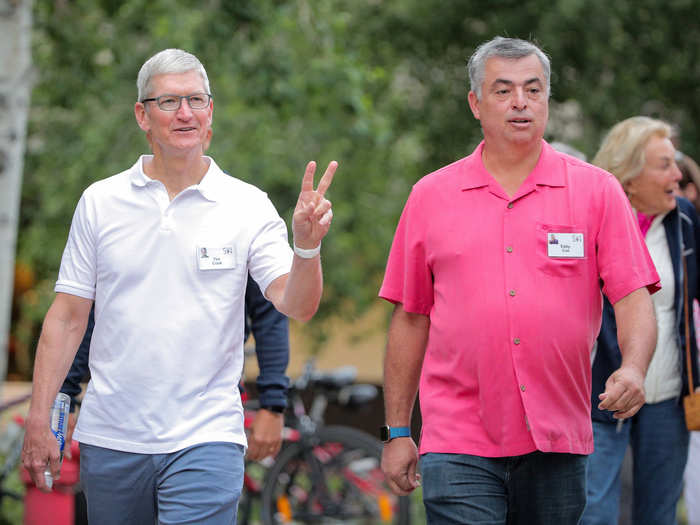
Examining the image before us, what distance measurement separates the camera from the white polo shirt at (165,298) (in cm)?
402

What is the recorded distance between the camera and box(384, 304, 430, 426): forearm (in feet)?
14.1

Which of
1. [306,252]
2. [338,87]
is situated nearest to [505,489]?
[306,252]

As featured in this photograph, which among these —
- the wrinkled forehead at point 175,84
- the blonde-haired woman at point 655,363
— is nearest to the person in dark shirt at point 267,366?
the wrinkled forehead at point 175,84

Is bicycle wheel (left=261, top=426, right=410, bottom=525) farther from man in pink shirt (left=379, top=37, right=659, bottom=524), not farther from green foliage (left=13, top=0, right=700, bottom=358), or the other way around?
man in pink shirt (left=379, top=37, right=659, bottom=524)

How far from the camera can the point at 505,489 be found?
4.02 m

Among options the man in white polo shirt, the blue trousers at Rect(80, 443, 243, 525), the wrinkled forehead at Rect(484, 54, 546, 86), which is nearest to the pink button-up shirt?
the wrinkled forehead at Rect(484, 54, 546, 86)

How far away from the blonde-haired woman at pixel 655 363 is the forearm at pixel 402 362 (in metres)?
1.15

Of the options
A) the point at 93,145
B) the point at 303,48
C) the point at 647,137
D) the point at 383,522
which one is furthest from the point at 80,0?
the point at 647,137

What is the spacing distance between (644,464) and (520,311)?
1.73m

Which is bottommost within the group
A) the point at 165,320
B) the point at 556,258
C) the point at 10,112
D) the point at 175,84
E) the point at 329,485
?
the point at 329,485

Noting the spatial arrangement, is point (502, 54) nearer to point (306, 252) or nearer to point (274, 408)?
point (306, 252)

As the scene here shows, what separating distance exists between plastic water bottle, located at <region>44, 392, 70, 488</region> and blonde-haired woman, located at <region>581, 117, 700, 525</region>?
2.18 meters

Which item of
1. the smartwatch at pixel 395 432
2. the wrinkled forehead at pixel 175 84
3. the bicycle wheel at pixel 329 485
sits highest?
the wrinkled forehead at pixel 175 84

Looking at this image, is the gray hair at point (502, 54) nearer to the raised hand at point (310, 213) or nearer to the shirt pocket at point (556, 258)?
the shirt pocket at point (556, 258)
